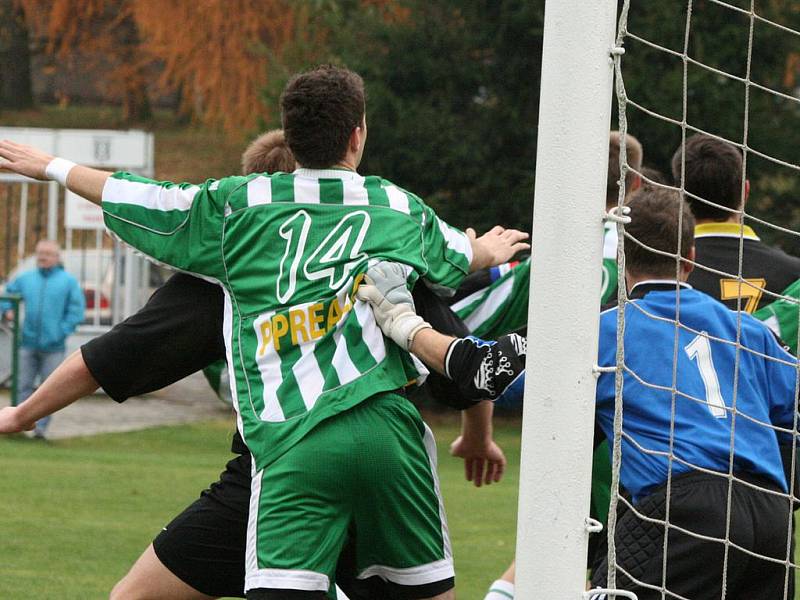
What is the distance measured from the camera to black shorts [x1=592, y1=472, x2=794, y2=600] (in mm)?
3498

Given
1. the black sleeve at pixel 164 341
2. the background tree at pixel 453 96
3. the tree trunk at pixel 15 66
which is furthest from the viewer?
the tree trunk at pixel 15 66

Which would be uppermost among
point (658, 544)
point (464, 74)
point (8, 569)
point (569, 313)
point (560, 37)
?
point (464, 74)

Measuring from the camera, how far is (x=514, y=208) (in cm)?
1644

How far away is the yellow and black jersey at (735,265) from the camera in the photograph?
4516 millimetres

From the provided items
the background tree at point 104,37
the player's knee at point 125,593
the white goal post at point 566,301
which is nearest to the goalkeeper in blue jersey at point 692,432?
the white goal post at point 566,301

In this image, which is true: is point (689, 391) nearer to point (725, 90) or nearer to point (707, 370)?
point (707, 370)

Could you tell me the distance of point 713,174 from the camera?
4.57 metres

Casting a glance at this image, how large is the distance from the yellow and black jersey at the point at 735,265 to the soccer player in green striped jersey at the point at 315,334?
1187 mm

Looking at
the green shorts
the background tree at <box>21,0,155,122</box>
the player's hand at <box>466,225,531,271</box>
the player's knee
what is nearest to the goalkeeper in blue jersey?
the green shorts

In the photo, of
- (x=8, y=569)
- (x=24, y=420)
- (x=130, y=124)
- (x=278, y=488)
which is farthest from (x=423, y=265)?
(x=130, y=124)

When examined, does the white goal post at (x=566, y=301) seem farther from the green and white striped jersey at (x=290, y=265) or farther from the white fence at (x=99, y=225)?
the white fence at (x=99, y=225)

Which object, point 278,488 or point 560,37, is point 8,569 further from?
point 560,37

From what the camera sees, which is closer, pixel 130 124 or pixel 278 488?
pixel 278 488

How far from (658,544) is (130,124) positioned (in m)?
28.8
